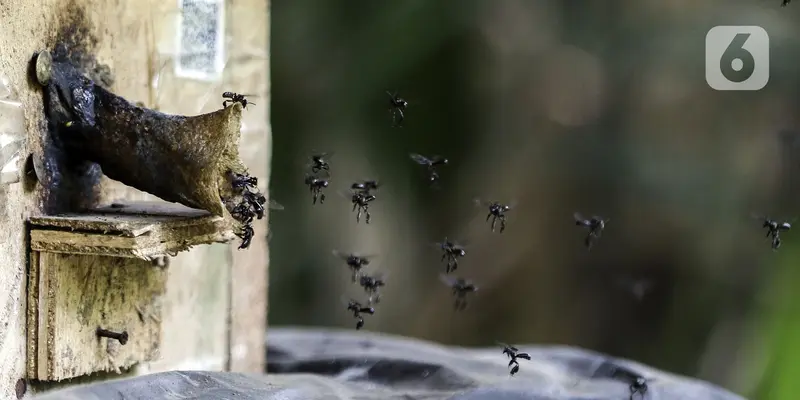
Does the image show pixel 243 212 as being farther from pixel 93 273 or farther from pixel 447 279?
pixel 447 279

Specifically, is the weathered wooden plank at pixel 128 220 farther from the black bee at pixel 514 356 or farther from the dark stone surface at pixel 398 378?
the black bee at pixel 514 356

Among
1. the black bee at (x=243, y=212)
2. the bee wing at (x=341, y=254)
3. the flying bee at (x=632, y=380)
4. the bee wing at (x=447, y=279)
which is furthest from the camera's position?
the bee wing at (x=447, y=279)

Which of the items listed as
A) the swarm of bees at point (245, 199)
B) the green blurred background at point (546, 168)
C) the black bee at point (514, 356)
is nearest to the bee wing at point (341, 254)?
the green blurred background at point (546, 168)

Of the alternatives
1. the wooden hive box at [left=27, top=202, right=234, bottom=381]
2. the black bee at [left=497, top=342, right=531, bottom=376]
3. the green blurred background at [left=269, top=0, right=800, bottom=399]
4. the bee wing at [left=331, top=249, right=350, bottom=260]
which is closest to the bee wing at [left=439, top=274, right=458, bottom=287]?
the green blurred background at [left=269, top=0, right=800, bottom=399]

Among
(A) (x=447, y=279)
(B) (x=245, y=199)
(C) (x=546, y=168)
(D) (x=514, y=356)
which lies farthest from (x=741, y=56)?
(B) (x=245, y=199)

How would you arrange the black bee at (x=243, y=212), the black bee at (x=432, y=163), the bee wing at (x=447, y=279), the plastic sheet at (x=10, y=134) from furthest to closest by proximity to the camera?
the bee wing at (x=447, y=279) < the black bee at (x=432, y=163) < the black bee at (x=243, y=212) < the plastic sheet at (x=10, y=134)

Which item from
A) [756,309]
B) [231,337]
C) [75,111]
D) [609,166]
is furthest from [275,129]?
[75,111]
